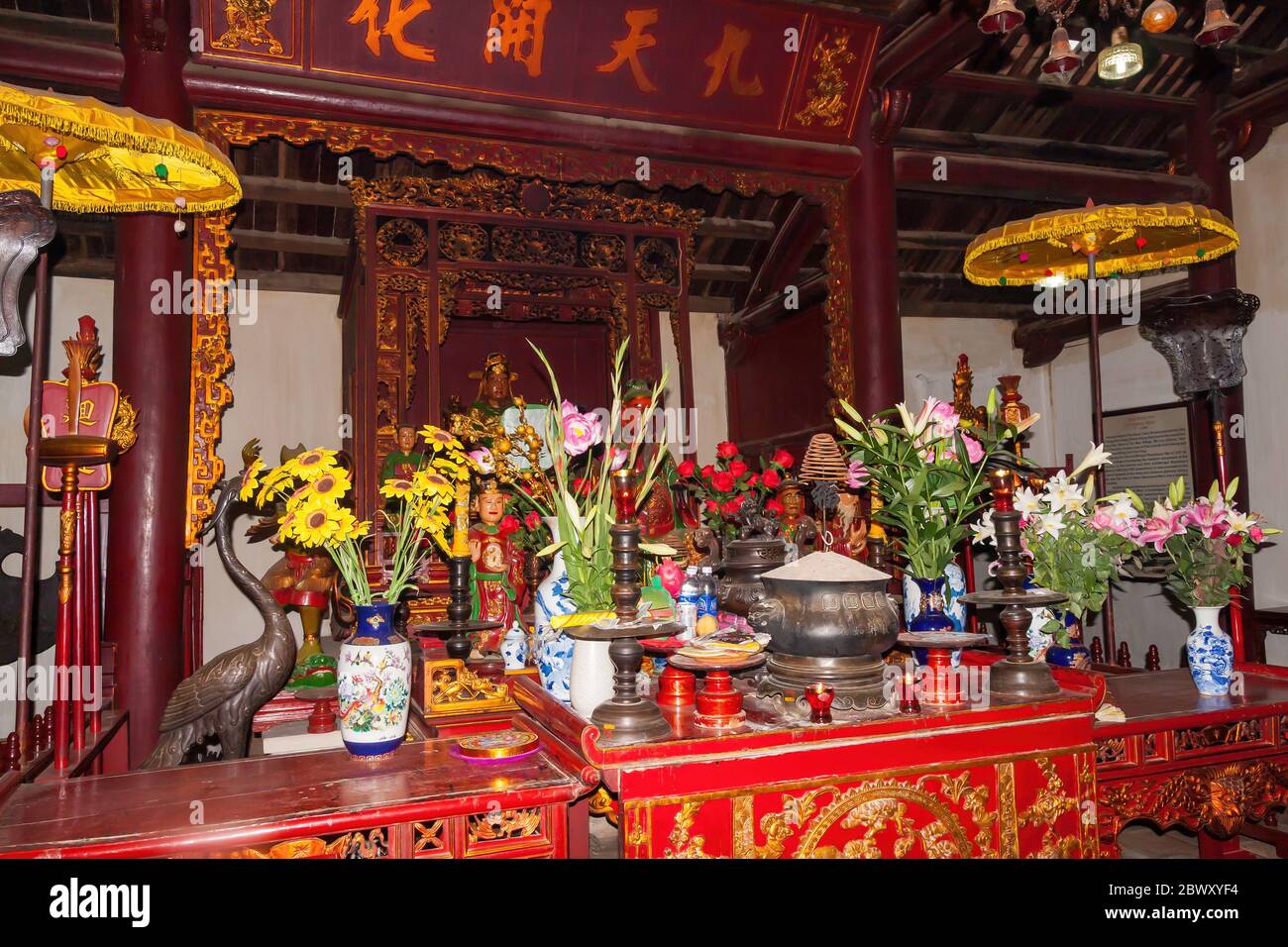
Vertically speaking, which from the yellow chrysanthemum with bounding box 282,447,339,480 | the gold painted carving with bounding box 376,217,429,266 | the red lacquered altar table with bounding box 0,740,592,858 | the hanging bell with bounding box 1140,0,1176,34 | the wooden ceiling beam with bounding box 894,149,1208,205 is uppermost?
the wooden ceiling beam with bounding box 894,149,1208,205

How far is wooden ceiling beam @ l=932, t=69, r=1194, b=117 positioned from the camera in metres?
5.15

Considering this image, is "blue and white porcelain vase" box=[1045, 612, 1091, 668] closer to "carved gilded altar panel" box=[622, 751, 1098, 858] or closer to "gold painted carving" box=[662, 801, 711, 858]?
"carved gilded altar panel" box=[622, 751, 1098, 858]

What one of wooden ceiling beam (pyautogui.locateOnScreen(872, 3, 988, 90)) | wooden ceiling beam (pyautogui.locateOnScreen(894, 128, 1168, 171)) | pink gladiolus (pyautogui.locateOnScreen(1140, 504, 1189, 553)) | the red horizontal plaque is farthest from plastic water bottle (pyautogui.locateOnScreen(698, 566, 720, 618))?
wooden ceiling beam (pyautogui.locateOnScreen(894, 128, 1168, 171))

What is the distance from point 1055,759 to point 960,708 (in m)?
0.28

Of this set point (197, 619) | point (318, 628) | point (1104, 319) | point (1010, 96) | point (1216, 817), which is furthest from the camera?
point (1104, 319)

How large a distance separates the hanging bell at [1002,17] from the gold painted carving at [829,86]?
2.30 meters

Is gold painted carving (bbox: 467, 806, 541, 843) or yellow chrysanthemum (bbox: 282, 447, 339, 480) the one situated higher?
yellow chrysanthemum (bbox: 282, 447, 339, 480)

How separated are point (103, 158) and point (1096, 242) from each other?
367cm

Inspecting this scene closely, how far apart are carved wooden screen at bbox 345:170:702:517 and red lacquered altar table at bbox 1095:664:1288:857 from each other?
358 centimetres

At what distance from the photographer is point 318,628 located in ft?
16.6

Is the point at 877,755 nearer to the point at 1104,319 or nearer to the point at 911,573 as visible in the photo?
the point at 911,573

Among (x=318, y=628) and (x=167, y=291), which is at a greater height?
(x=167, y=291)

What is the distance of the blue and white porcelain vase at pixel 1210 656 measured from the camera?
2.65 metres

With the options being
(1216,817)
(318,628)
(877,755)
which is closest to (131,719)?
(318,628)
